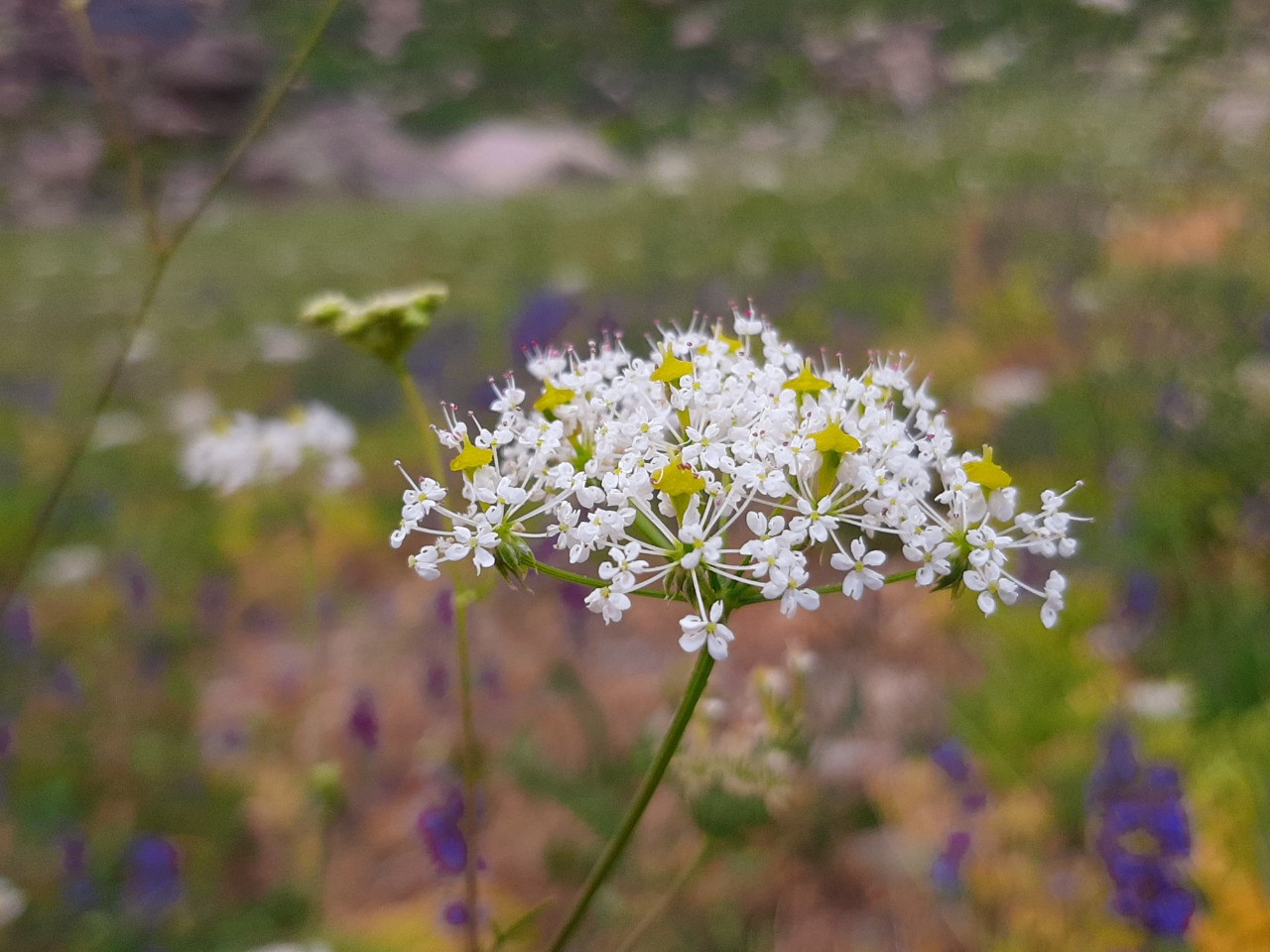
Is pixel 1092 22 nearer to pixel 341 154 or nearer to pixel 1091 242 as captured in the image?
pixel 1091 242

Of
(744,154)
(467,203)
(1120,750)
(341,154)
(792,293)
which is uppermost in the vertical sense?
(1120,750)

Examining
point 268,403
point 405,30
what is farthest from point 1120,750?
point 405,30

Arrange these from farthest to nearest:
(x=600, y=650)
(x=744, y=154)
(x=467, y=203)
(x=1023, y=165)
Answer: (x=467, y=203)
(x=744, y=154)
(x=1023, y=165)
(x=600, y=650)

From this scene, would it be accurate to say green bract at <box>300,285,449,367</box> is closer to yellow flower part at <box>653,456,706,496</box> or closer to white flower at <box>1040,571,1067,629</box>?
yellow flower part at <box>653,456,706,496</box>

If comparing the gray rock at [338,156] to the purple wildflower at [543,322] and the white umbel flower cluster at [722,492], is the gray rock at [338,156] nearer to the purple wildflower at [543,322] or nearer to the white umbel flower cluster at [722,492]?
the purple wildflower at [543,322]

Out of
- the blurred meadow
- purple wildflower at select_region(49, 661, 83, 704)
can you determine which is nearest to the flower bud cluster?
the blurred meadow
